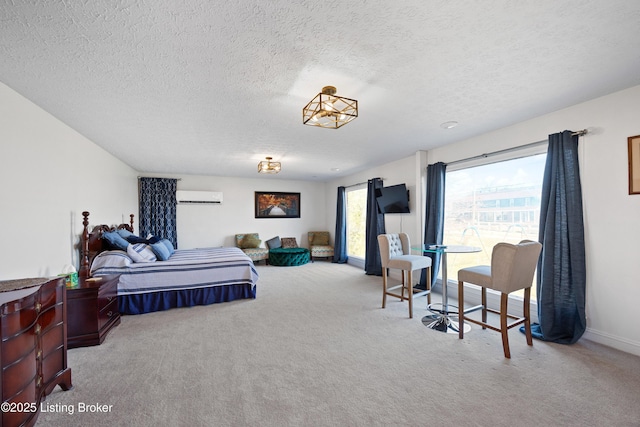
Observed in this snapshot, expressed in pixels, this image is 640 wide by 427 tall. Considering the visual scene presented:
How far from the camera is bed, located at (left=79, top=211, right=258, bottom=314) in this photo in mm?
3463

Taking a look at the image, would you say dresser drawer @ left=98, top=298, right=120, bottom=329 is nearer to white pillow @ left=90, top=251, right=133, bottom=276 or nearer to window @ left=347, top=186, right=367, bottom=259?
white pillow @ left=90, top=251, right=133, bottom=276

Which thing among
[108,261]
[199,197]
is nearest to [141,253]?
[108,261]

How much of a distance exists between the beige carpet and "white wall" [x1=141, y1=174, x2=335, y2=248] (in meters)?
3.63

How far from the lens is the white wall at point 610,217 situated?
2.39 meters

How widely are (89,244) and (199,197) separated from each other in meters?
3.20

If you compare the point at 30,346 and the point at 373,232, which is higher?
the point at 373,232

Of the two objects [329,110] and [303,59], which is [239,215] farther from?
[303,59]

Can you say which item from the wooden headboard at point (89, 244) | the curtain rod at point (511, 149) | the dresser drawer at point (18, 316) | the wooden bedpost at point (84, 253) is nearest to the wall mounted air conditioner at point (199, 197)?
the wooden headboard at point (89, 244)

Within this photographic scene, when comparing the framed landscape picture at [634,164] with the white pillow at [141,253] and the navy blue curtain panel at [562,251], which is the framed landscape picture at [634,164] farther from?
→ the white pillow at [141,253]

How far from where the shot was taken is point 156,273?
363 centimetres

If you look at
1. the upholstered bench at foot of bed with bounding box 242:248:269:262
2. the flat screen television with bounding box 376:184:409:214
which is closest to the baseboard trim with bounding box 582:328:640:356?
the flat screen television with bounding box 376:184:409:214

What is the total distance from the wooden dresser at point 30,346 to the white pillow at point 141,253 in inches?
74.5

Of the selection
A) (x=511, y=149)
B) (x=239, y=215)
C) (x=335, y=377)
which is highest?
(x=511, y=149)

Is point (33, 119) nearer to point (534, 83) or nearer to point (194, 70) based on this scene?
point (194, 70)
